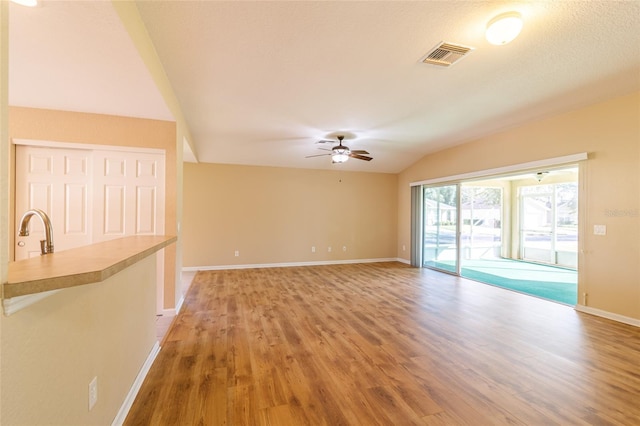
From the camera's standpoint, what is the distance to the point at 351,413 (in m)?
1.83

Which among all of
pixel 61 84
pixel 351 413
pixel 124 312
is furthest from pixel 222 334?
pixel 61 84

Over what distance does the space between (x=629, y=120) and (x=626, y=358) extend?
2834 millimetres

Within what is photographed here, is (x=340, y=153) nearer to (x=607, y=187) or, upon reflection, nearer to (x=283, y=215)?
(x=283, y=215)

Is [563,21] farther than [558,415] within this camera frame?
Yes

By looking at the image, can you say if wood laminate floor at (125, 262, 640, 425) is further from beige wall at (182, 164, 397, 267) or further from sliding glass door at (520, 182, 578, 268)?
sliding glass door at (520, 182, 578, 268)

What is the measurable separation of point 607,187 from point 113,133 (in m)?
6.34

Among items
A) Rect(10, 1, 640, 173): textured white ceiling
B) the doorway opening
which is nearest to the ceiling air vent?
Rect(10, 1, 640, 173): textured white ceiling

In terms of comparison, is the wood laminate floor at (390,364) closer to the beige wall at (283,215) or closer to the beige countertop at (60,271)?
the beige countertop at (60,271)

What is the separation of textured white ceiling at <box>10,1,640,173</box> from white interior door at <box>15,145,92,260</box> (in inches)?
25.1

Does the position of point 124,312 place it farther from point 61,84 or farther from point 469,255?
point 469,255

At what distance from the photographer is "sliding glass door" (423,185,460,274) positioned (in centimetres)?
621

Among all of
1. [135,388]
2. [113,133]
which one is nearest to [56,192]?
[113,133]

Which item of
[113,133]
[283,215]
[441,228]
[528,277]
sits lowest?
[528,277]

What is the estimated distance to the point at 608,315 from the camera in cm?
354
